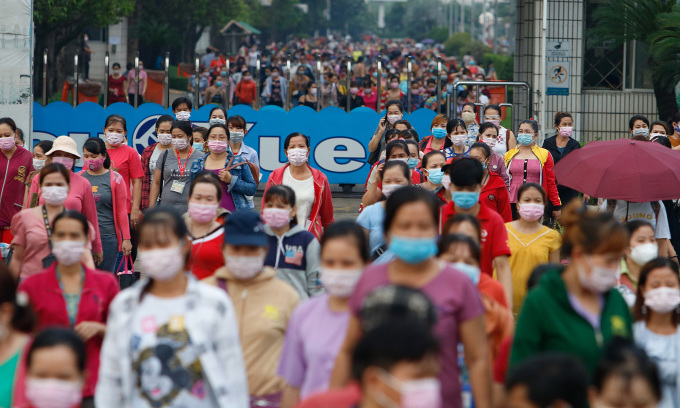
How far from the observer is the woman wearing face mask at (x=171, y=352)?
4.41 meters

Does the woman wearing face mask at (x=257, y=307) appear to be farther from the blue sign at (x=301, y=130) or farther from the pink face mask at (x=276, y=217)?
the blue sign at (x=301, y=130)

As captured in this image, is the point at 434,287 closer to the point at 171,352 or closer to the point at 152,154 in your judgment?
the point at 171,352

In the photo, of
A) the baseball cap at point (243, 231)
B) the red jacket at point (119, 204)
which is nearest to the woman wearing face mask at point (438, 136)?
the red jacket at point (119, 204)

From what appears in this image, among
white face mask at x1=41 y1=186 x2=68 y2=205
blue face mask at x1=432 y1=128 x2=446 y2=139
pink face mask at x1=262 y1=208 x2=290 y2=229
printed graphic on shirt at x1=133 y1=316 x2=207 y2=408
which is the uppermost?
blue face mask at x1=432 y1=128 x2=446 y2=139

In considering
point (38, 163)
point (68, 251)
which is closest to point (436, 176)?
point (38, 163)

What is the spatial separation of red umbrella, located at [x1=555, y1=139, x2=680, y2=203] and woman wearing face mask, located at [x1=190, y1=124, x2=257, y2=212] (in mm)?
2692

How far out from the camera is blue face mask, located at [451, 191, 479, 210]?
692 cm

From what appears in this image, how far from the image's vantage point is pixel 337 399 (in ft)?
11.6

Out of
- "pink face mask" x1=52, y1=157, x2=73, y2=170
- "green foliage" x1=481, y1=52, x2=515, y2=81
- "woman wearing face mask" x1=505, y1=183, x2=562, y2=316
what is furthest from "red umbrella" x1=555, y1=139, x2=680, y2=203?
"green foliage" x1=481, y1=52, x2=515, y2=81

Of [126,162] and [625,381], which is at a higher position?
[126,162]

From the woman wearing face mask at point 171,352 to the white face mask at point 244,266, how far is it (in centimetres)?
92

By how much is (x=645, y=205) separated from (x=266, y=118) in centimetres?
870

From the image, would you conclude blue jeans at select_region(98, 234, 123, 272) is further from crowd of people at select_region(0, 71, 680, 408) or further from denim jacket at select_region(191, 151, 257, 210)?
crowd of people at select_region(0, 71, 680, 408)

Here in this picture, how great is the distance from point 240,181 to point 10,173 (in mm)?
1989
